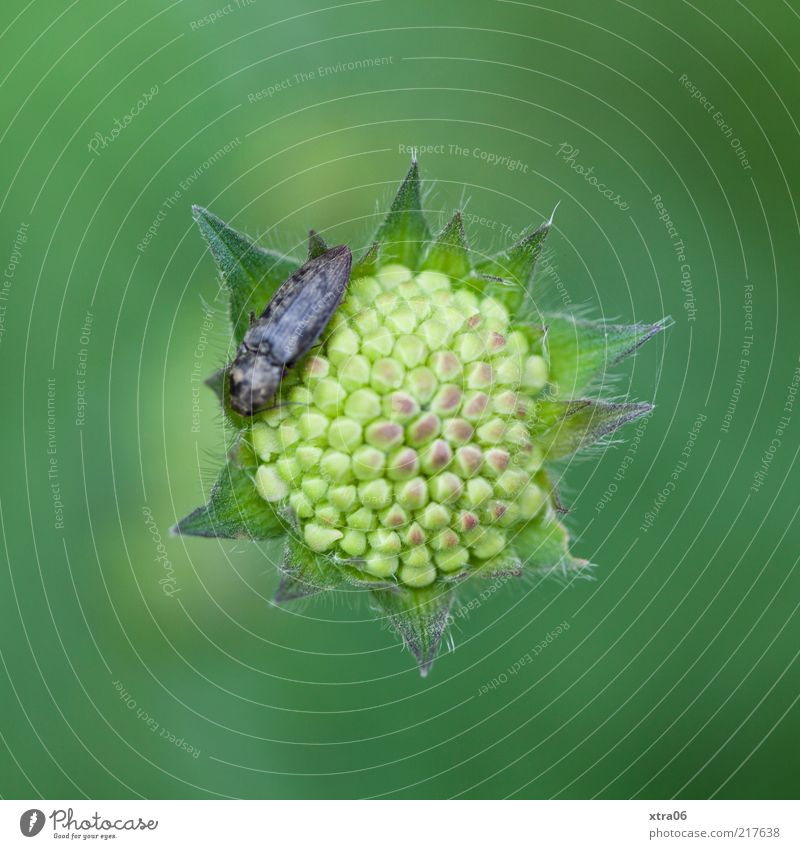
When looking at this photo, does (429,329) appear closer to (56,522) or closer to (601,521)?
(601,521)

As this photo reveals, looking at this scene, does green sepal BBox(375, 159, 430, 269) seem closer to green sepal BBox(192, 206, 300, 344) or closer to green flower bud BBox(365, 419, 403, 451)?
green sepal BBox(192, 206, 300, 344)

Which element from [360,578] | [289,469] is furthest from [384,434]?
[360,578]

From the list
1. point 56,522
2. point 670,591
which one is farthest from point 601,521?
point 56,522

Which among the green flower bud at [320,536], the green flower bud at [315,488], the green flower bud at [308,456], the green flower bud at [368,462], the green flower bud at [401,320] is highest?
the green flower bud at [401,320]

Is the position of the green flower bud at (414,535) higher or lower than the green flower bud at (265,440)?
lower

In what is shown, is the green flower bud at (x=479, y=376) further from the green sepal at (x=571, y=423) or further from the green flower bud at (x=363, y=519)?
the green flower bud at (x=363, y=519)

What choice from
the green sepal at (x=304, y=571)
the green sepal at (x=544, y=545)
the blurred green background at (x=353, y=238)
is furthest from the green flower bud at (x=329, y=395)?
the blurred green background at (x=353, y=238)

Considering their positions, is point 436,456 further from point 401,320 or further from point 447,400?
point 401,320
